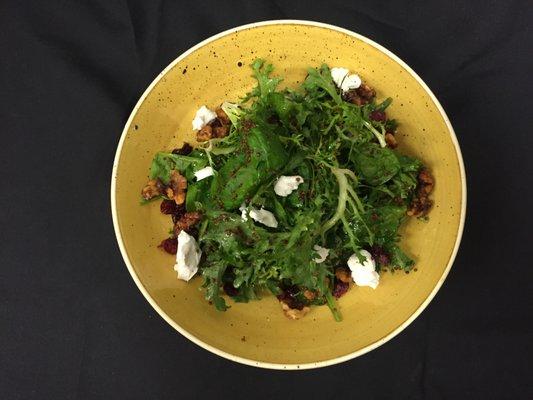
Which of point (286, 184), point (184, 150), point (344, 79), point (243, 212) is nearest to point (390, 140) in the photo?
point (344, 79)

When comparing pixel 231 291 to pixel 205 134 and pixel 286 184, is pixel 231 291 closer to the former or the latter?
pixel 286 184

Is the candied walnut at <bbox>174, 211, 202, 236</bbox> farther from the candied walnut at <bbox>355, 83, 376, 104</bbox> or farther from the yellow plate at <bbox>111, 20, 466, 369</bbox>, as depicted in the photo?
the candied walnut at <bbox>355, 83, 376, 104</bbox>

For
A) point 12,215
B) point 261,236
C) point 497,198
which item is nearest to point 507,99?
point 497,198

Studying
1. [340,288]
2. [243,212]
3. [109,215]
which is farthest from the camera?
[109,215]

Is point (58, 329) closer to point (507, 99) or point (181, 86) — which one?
point (181, 86)

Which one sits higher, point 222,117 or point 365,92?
point 365,92

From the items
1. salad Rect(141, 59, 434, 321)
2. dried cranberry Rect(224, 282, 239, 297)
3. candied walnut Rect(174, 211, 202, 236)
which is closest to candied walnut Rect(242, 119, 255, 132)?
salad Rect(141, 59, 434, 321)

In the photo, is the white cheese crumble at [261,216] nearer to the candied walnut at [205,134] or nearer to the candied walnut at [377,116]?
the candied walnut at [205,134]
